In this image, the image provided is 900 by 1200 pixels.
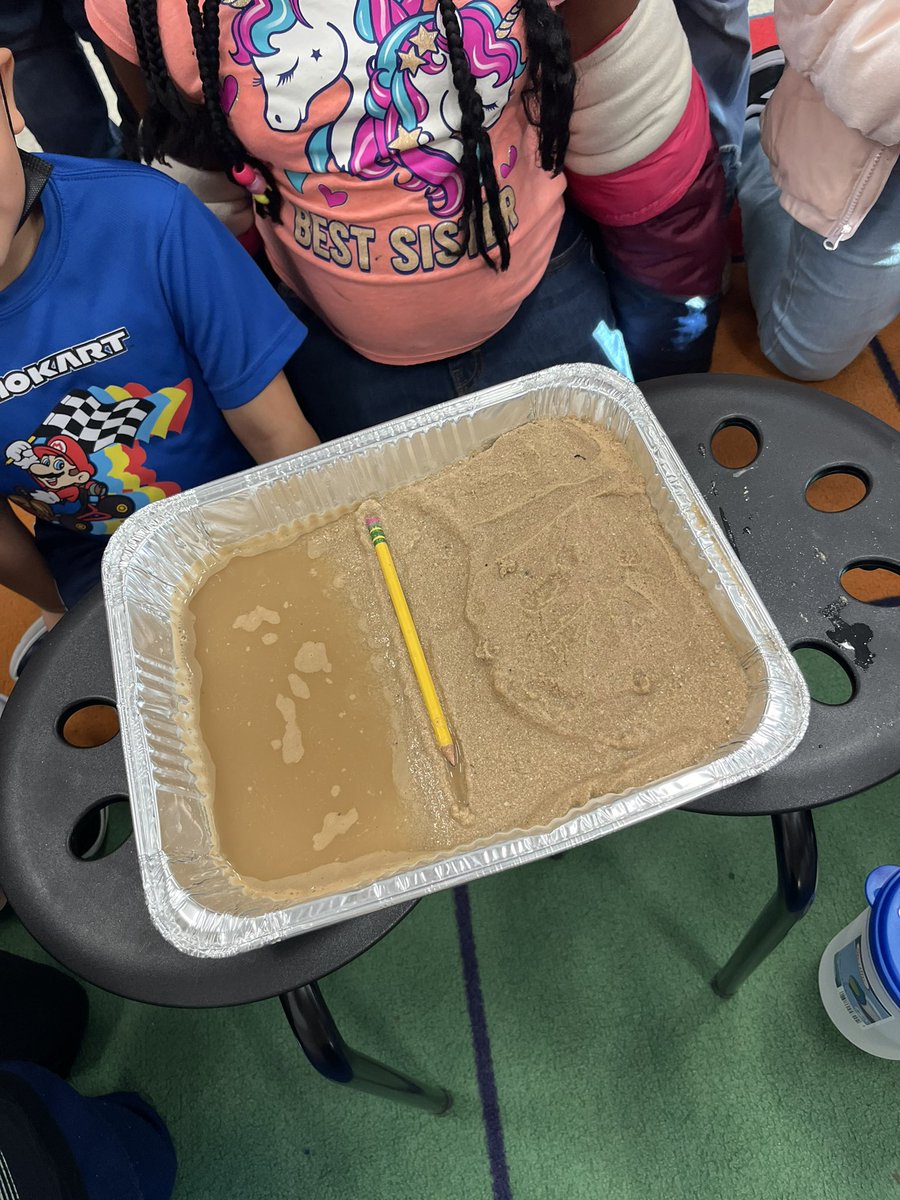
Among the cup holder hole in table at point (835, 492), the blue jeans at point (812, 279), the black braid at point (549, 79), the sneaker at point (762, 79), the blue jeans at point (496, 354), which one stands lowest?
the cup holder hole in table at point (835, 492)

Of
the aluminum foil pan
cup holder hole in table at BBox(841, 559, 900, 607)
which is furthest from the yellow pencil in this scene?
cup holder hole in table at BBox(841, 559, 900, 607)

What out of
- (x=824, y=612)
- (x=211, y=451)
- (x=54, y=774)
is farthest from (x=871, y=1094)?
(x=211, y=451)

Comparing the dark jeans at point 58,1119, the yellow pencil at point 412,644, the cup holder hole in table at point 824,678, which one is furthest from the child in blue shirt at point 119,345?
the cup holder hole in table at point 824,678

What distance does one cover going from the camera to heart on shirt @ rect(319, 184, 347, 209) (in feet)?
2.41

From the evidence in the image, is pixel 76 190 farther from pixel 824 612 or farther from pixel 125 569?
pixel 824 612

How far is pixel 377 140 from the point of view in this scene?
70cm

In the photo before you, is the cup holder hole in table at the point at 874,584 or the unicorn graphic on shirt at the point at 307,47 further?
the cup holder hole in table at the point at 874,584

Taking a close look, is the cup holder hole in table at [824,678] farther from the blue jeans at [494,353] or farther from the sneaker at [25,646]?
the sneaker at [25,646]

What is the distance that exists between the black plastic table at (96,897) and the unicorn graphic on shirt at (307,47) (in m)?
0.48

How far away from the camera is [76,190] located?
2.17ft

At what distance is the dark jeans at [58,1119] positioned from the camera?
0.63 metres

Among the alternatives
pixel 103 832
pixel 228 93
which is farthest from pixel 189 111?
pixel 103 832

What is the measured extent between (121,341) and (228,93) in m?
0.24

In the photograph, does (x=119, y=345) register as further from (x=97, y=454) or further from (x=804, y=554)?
(x=804, y=554)
